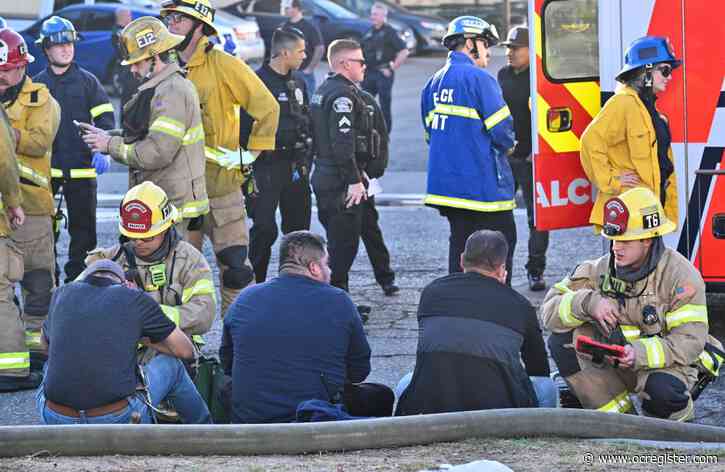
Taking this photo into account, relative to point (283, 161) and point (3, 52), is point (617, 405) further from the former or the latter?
point (3, 52)

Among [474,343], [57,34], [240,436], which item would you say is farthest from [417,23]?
[240,436]

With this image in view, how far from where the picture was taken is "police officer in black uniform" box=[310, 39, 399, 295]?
356 inches

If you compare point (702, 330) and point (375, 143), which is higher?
point (375, 143)

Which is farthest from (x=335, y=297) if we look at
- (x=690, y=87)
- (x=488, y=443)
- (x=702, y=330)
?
(x=690, y=87)

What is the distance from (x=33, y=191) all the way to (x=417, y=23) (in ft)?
58.2

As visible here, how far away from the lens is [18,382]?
7.62 m

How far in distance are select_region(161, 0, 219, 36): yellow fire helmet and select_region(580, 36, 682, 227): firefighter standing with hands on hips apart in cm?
235

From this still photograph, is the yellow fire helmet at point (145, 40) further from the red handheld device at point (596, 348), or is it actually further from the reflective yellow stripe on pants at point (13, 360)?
the red handheld device at point (596, 348)

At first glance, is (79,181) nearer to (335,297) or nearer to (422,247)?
(422,247)

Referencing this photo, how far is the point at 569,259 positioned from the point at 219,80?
3566 millimetres

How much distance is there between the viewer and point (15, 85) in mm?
8227

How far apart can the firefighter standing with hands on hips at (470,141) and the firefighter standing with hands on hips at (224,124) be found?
3.47ft

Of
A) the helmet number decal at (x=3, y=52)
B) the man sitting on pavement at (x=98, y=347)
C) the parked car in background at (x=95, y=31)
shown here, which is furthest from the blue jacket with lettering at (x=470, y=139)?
the parked car in background at (x=95, y=31)

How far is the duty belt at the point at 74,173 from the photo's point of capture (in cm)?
948
